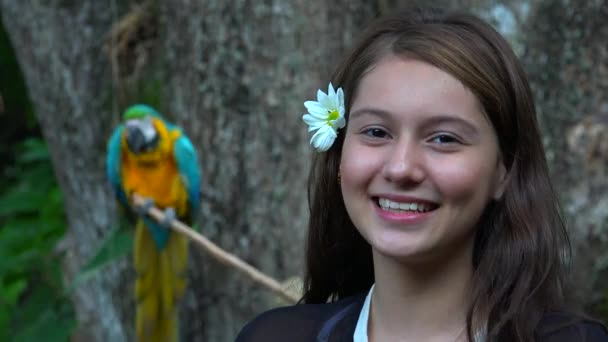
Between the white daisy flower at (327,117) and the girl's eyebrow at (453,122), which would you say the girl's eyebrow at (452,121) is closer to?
the girl's eyebrow at (453,122)

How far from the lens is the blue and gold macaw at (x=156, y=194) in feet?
9.39

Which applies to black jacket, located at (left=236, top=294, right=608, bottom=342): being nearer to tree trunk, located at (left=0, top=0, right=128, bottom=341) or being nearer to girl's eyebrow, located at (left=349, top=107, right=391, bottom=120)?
girl's eyebrow, located at (left=349, top=107, right=391, bottom=120)

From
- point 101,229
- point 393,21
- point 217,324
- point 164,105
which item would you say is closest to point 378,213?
point 393,21

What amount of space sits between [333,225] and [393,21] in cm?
33

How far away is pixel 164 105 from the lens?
2.85m

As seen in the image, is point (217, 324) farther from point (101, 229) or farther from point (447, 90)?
point (447, 90)

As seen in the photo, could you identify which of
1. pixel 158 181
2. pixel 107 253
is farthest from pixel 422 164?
pixel 158 181

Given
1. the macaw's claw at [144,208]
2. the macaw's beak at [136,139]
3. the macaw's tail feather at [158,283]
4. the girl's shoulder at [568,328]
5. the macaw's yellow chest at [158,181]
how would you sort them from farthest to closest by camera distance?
the macaw's yellow chest at [158,181]
the macaw's claw at [144,208]
the macaw's beak at [136,139]
the macaw's tail feather at [158,283]
the girl's shoulder at [568,328]

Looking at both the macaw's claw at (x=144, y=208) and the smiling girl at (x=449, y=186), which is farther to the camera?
the macaw's claw at (x=144, y=208)

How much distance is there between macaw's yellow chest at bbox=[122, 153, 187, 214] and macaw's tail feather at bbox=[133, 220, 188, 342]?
11.4 inches

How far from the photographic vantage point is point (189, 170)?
318 cm

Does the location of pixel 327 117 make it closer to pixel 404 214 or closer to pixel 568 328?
pixel 404 214

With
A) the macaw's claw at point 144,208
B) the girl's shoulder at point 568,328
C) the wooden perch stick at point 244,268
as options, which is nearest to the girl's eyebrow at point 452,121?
the girl's shoulder at point 568,328

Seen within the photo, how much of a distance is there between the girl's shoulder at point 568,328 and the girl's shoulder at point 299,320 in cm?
29
